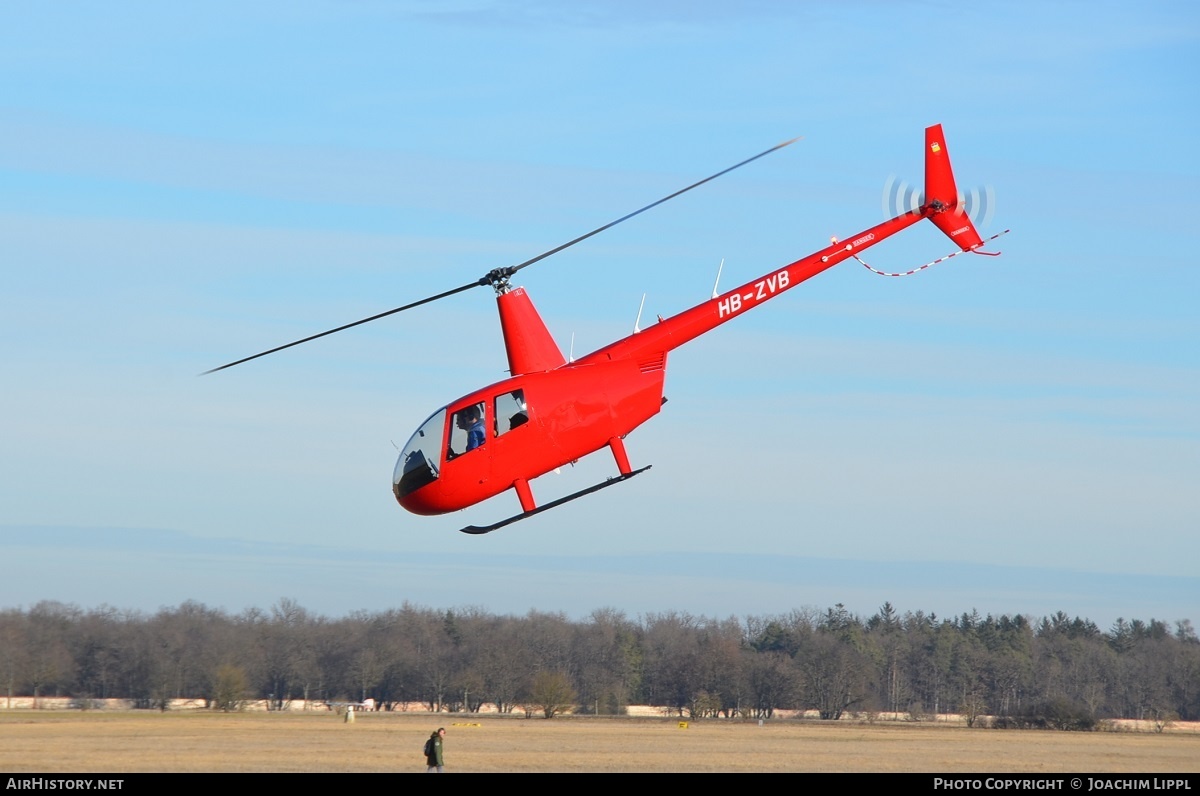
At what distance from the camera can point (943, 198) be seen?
33.6m

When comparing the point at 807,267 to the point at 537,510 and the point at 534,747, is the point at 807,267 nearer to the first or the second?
the point at 537,510

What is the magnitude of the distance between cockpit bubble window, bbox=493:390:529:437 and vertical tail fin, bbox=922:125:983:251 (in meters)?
11.0

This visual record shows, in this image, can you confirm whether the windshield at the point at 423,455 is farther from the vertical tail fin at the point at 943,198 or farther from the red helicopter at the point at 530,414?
the vertical tail fin at the point at 943,198

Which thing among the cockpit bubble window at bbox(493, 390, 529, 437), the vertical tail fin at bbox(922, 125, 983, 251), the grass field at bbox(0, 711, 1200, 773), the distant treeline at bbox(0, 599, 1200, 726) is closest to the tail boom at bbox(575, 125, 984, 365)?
the vertical tail fin at bbox(922, 125, 983, 251)

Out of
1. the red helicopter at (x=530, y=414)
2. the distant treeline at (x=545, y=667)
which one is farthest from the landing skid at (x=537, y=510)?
the distant treeline at (x=545, y=667)

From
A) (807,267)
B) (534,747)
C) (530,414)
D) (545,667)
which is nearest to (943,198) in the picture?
(807,267)

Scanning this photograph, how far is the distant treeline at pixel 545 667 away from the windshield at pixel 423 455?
70.5 m

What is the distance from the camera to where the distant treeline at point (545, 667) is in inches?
4001

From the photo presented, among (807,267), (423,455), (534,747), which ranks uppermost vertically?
(807,267)

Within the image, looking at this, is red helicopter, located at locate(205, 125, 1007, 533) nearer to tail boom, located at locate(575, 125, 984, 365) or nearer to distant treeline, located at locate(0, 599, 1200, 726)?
tail boom, located at locate(575, 125, 984, 365)

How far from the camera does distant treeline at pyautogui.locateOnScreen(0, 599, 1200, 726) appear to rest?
333ft

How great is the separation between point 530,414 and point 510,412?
377 mm
